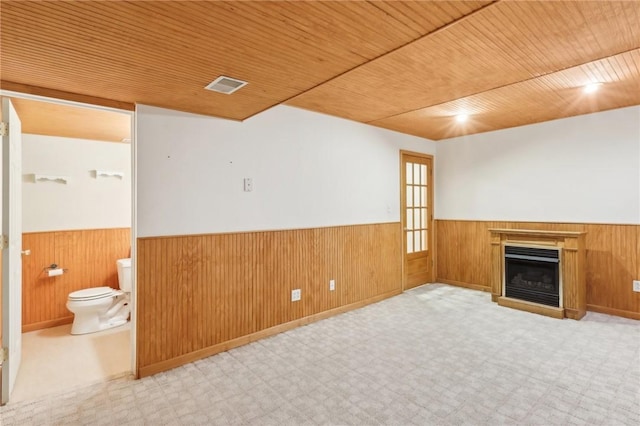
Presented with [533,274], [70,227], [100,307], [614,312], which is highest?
[70,227]

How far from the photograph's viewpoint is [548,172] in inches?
167

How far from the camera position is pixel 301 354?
2.83 meters

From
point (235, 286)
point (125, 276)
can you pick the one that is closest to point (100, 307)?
point (125, 276)

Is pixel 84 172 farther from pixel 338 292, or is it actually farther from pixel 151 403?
pixel 338 292

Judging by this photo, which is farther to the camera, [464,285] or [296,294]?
[464,285]

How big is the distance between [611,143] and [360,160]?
2.87m

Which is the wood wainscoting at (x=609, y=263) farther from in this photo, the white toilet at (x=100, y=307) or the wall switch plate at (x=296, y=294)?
the white toilet at (x=100, y=307)

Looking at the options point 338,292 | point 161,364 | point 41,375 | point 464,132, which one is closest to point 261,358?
point 161,364

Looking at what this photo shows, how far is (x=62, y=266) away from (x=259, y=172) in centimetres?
262

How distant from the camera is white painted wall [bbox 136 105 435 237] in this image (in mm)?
2688

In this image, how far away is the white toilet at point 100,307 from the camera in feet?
11.1

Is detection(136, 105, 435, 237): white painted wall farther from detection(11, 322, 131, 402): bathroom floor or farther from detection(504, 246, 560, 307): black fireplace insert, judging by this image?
detection(504, 246, 560, 307): black fireplace insert

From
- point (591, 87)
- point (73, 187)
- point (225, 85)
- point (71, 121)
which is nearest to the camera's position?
point (225, 85)

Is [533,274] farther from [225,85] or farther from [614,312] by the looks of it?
[225,85]
